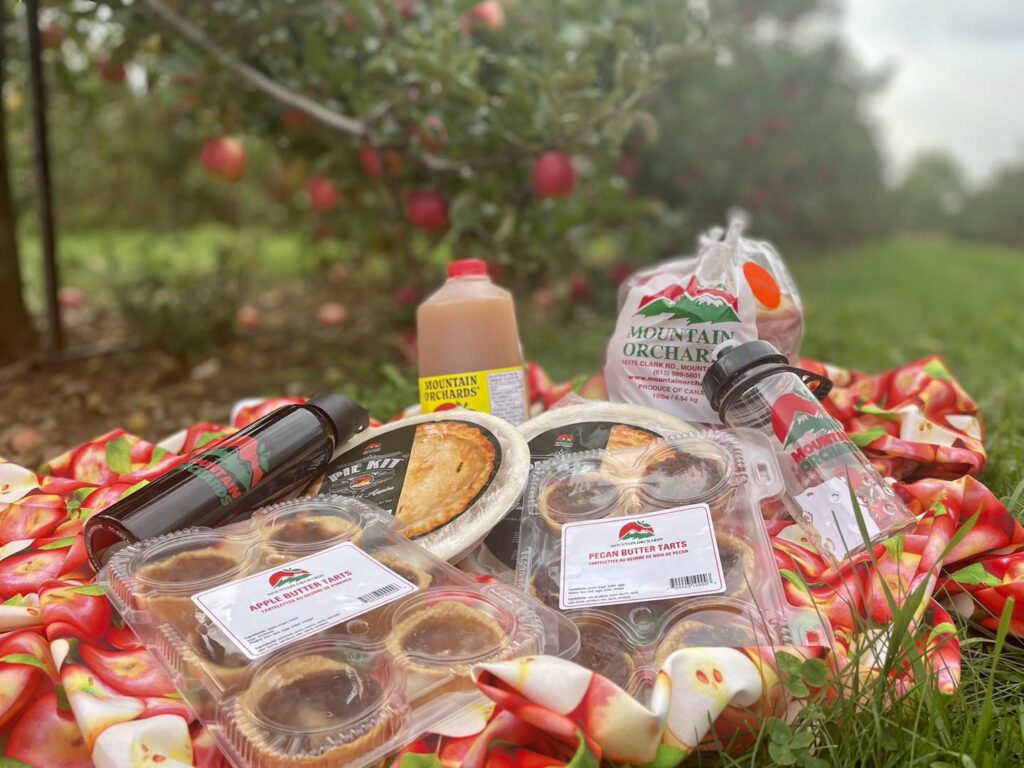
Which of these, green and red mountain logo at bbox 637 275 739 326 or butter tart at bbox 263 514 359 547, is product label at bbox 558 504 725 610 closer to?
butter tart at bbox 263 514 359 547

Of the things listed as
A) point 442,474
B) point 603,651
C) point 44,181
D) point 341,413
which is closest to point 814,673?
point 603,651

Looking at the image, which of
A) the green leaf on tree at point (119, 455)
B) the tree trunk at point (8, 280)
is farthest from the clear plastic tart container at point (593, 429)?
the tree trunk at point (8, 280)

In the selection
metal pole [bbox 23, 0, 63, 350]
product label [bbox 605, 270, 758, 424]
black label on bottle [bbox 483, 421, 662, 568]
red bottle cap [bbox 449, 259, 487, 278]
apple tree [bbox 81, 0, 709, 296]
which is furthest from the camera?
metal pole [bbox 23, 0, 63, 350]

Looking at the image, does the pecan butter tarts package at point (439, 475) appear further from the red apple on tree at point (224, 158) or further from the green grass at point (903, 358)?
the red apple on tree at point (224, 158)

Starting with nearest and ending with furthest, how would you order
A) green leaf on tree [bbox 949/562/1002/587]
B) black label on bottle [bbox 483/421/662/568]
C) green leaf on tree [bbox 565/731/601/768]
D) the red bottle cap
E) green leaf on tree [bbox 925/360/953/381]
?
1. green leaf on tree [bbox 565/731/601/768]
2. green leaf on tree [bbox 949/562/1002/587]
3. black label on bottle [bbox 483/421/662/568]
4. the red bottle cap
5. green leaf on tree [bbox 925/360/953/381]

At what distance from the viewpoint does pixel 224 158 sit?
281cm

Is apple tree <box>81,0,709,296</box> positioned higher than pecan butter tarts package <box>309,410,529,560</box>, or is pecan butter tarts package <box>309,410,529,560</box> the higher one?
apple tree <box>81,0,709,296</box>

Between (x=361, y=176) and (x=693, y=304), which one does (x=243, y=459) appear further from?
(x=361, y=176)

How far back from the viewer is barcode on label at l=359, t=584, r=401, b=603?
1.04 m

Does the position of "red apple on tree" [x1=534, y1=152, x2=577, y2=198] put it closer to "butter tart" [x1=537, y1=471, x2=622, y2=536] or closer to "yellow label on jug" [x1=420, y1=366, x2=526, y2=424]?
"yellow label on jug" [x1=420, y1=366, x2=526, y2=424]

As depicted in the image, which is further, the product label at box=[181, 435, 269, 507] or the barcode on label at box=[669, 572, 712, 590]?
the product label at box=[181, 435, 269, 507]

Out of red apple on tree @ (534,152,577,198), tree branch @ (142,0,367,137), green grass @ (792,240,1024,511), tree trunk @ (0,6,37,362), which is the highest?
tree branch @ (142,0,367,137)

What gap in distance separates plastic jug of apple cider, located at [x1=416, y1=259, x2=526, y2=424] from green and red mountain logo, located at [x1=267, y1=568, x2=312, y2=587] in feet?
1.83

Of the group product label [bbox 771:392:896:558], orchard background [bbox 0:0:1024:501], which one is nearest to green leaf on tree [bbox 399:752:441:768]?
product label [bbox 771:392:896:558]
